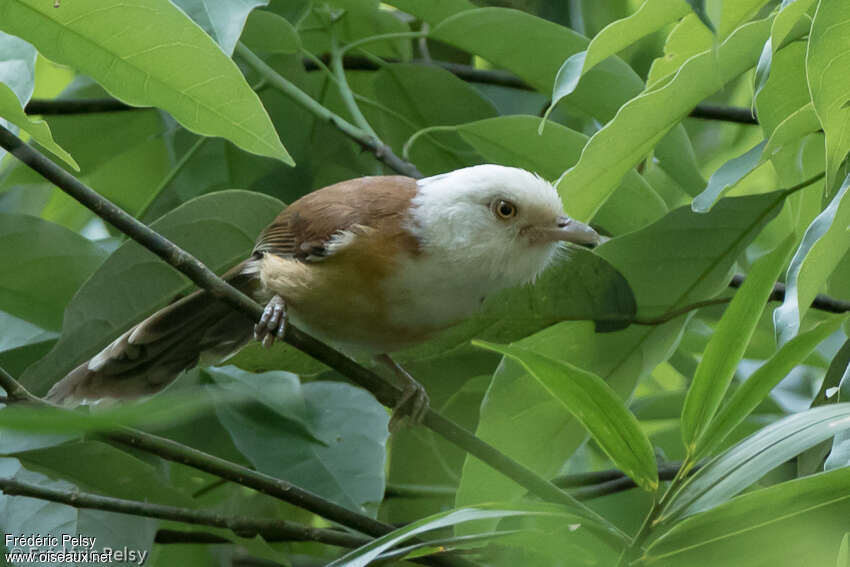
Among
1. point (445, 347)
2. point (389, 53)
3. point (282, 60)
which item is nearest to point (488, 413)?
point (445, 347)

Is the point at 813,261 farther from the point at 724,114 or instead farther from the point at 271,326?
the point at 724,114

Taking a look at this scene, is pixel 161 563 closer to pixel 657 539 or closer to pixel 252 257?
pixel 252 257

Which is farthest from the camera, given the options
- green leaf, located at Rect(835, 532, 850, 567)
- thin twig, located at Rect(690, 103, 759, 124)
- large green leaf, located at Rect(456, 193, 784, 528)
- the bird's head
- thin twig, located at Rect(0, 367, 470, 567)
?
thin twig, located at Rect(690, 103, 759, 124)

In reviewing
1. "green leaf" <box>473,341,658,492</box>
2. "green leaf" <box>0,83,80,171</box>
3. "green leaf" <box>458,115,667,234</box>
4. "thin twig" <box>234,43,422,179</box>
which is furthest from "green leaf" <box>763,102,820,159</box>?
"green leaf" <box>0,83,80,171</box>

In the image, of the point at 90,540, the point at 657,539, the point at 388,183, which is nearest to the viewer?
the point at 657,539

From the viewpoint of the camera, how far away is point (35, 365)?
2.33 metres

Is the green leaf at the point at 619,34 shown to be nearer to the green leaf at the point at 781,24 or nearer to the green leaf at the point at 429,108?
the green leaf at the point at 781,24

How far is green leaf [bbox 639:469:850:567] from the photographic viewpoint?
1.34 meters

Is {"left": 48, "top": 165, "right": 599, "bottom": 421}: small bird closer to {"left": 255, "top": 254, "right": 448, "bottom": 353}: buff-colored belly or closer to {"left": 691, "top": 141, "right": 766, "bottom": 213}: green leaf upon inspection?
{"left": 255, "top": 254, "right": 448, "bottom": 353}: buff-colored belly

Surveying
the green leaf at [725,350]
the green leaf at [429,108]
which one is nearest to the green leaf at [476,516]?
the green leaf at [725,350]

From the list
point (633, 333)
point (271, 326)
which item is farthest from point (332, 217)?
point (633, 333)

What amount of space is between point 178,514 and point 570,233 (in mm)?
1173

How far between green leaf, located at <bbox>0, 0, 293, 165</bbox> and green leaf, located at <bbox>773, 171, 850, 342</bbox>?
89 cm

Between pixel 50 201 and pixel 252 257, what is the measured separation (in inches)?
32.5
